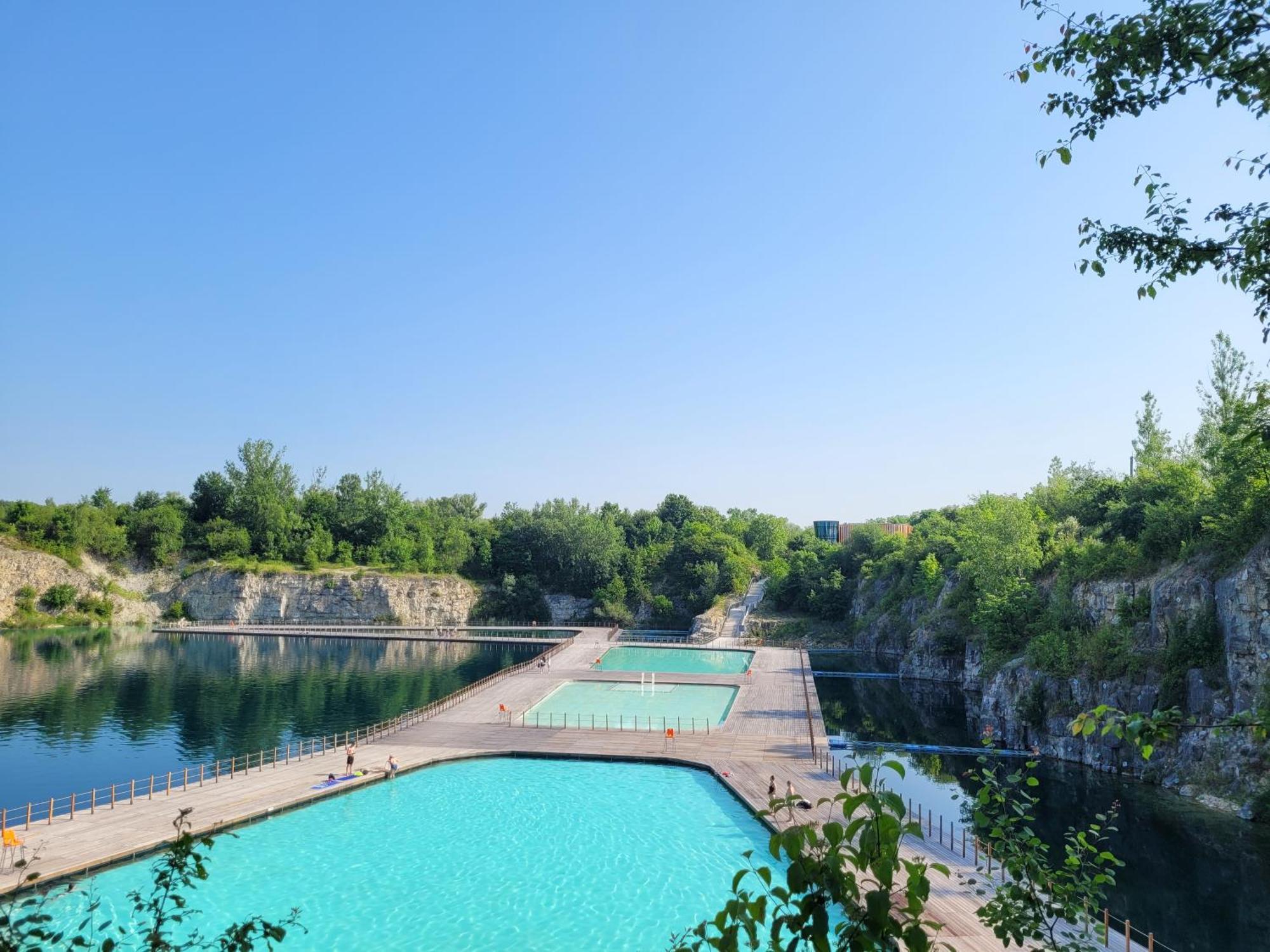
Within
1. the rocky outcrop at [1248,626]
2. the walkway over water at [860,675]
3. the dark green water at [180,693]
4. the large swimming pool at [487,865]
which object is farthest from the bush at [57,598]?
the rocky outcrop at [1248,626]

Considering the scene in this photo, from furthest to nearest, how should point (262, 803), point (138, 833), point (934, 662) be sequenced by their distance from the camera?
point (934, 662) → point (262, 803) → point (138, 833)

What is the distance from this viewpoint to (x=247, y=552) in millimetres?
86438

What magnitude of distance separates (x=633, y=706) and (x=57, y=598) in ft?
207

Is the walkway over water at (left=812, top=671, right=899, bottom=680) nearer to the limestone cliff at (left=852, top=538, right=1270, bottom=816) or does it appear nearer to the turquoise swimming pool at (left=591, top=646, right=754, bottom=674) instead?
the turquoise swimming pool at (left=591, top=646, right=754, bottom=674)

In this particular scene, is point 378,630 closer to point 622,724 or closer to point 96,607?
point 96,607

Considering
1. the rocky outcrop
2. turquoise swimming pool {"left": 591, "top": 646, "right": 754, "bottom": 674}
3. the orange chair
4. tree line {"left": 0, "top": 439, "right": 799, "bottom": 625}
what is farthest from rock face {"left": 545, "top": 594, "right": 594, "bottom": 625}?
the orange chair

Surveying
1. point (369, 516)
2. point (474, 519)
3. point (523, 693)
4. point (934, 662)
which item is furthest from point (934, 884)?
point (474, 519)

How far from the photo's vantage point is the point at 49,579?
74.9m

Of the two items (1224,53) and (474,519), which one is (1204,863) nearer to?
(1224,53)

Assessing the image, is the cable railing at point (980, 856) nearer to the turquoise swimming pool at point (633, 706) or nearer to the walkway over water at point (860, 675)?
the turquoise swimming pool at point (633, 706)

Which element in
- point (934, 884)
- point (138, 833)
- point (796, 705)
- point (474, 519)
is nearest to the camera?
point (934, 884)

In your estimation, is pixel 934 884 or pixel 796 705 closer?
pixel 934 884

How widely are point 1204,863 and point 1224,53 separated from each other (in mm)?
22289

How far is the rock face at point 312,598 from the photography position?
81.2 metres
